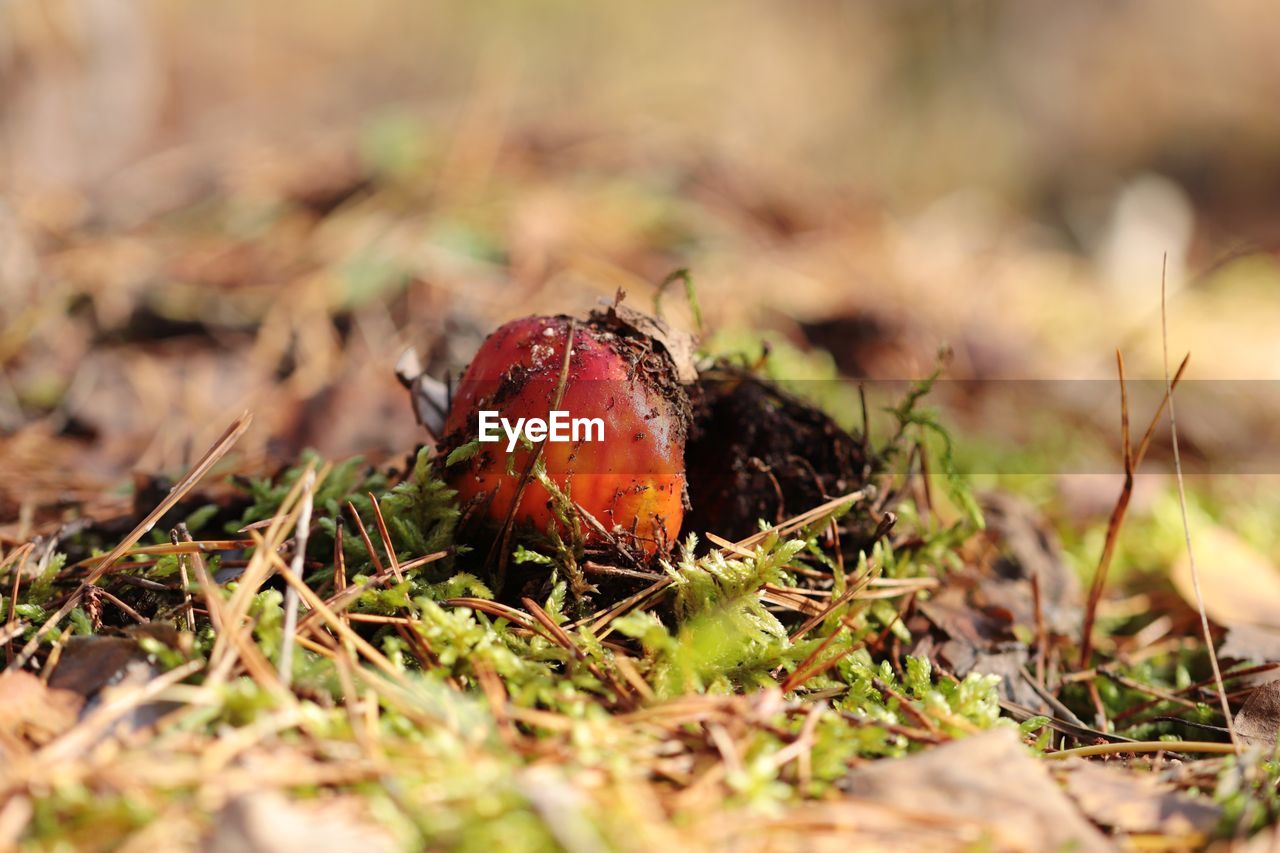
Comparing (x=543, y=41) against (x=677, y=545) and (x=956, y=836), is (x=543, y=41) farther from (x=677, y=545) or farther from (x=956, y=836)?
(x=956, y=836)

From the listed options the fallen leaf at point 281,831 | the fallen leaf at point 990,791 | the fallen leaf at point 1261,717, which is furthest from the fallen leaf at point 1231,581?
the fallen leaf at point 281,831

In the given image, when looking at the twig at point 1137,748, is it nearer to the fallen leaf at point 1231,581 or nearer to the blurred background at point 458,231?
the fallen leaf at point 1231,581

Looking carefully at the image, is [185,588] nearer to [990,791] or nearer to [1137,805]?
[990,791]

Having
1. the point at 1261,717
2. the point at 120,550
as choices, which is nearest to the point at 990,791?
the point at 1261,717

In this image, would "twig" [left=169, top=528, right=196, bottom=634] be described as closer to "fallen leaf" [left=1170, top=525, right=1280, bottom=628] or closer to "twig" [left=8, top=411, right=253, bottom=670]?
"twig" [left=8, top=411, right=253, bottom=670]

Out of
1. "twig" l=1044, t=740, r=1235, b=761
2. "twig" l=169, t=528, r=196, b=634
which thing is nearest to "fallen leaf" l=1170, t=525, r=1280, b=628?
"twig" l=1044, t=740, r=1235, b=761

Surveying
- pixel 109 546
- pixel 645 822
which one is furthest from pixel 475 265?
pixel 645 822
